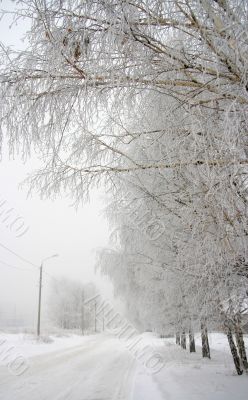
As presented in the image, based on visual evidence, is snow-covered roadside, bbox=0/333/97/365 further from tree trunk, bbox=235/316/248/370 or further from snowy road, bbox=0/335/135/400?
tree trunk, bbox=235/316/248/370

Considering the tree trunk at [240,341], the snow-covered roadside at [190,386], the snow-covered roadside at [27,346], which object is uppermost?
the tree trunk at [240,341]

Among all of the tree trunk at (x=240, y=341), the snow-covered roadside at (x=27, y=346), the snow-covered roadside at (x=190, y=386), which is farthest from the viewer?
the snow-covered roadside at (x=27, y=346)

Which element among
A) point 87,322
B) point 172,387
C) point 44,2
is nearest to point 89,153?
point 44,2

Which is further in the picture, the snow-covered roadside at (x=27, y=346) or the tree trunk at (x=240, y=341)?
the snow-covered roadside at (x=27, y=346)

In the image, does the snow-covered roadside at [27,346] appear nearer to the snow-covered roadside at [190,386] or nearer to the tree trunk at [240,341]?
the snow-covered roadside at [190,386]

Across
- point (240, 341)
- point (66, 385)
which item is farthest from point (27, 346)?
point (240, 341)

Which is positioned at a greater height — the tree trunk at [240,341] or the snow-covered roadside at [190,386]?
the tree trunk at [240,341]

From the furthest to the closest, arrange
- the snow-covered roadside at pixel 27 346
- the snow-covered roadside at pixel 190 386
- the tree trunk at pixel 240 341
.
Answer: the snow-covered roadside at pixel 27 346
the tree trunk at pixel 240 341
the snow-covered roadside at pixel 190 386

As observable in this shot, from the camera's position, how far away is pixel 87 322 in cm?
7612

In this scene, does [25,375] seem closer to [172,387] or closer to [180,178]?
[172,387]

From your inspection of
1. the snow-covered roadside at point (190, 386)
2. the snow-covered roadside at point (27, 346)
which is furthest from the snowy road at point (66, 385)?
the snow-covered roadside at point (27, 346)

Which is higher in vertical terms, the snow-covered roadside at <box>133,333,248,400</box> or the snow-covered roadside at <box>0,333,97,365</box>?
the snow-covered roadside at <box>133,333,248,400</box>

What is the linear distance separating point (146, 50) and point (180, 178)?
231 centimetres

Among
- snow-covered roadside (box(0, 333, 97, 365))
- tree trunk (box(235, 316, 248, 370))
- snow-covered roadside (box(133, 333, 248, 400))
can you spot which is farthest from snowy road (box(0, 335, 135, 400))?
snow-covered roadside (box(0, 333, 97, 365))
